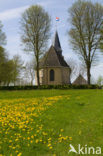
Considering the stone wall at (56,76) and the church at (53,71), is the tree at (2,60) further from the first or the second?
the stone wall at (56,76)

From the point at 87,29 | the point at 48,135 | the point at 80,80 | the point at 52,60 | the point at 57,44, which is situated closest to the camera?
the point at 48,135

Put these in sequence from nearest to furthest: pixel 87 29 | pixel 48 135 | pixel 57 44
Answer: pixel 48 135
pixel 87 29
pixel 57 44

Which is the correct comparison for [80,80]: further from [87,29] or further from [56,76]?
[87,29]

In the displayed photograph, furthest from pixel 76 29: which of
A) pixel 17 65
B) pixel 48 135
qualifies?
pixel 48 135

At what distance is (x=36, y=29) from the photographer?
42.0 m

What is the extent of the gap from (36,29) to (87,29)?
11318 millimetres

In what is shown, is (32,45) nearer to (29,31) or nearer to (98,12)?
(29,31)

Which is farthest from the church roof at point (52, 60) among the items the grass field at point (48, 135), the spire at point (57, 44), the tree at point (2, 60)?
the grass field at point (48, 135)

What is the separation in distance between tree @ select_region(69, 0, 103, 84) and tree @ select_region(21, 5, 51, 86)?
6480 mm

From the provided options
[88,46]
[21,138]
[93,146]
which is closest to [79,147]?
[93,146]

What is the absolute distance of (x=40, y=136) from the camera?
24.5 ft

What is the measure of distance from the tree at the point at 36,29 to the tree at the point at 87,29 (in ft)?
21.3

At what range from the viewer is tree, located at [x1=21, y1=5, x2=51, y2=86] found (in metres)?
41.9

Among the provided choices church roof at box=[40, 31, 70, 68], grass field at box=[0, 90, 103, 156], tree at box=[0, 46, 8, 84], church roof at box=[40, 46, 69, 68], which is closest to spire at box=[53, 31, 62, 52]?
church roof at box=[40, 31, 70, 68]
